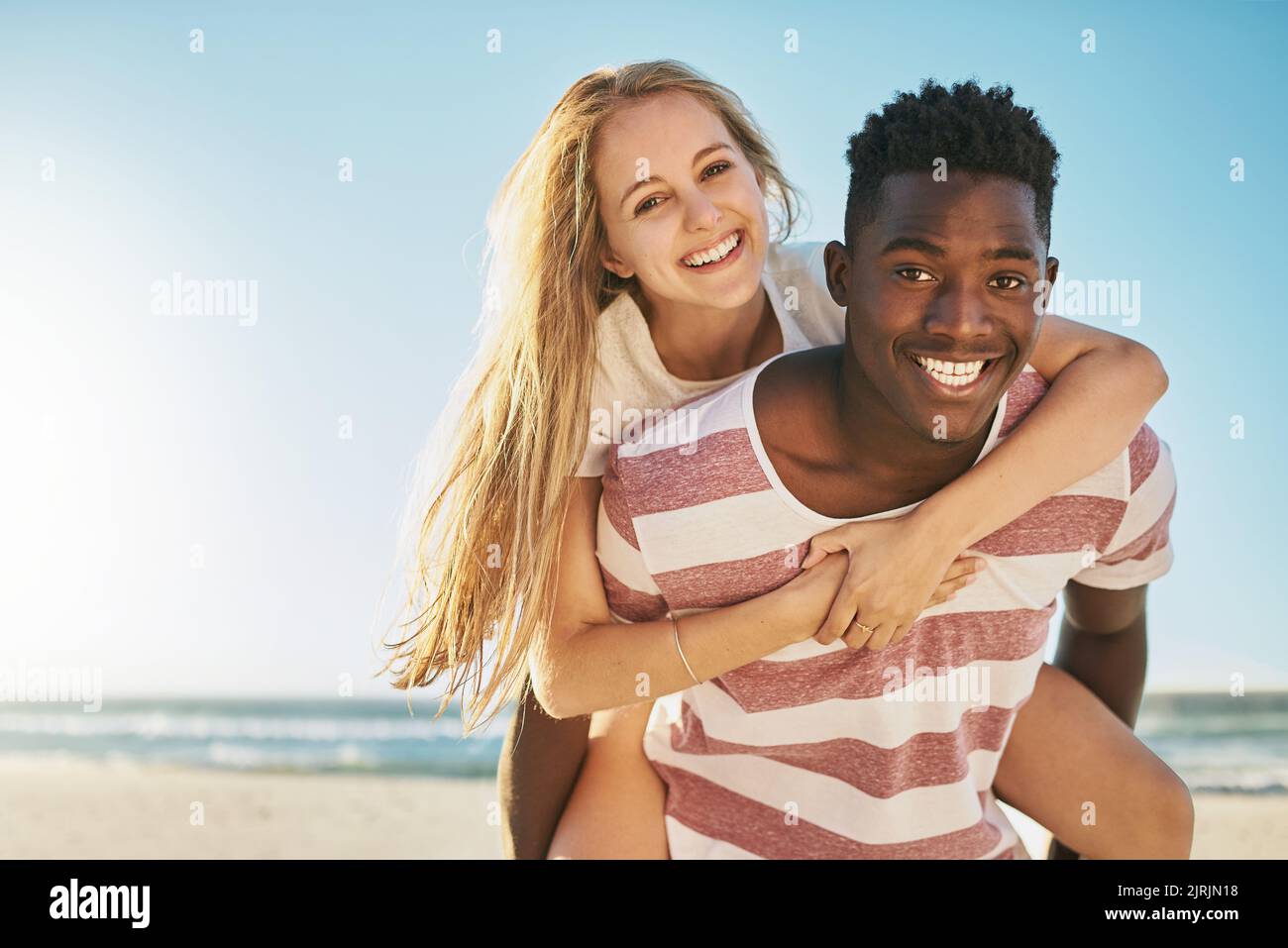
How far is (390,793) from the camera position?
1227cm

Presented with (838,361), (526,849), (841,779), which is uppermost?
(838,361)

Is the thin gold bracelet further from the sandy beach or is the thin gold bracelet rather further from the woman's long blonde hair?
the sandy beach

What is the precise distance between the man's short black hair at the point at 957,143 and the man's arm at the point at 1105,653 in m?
Result: 1.22

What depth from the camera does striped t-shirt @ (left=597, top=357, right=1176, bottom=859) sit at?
2.68m

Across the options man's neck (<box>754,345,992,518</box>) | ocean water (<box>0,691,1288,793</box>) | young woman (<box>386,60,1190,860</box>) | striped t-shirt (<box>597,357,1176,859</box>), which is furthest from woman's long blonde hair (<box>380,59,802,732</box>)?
ocean water (<box>0,691,1288,793</box>)

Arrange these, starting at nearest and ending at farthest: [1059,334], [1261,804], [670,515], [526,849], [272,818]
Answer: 1. [670,515]
2. [1059,334]
3. [526,849]
4. [272,818]
5. [1261,804]

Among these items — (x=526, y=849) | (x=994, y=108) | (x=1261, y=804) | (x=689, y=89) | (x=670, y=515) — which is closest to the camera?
(x=994, y=108)

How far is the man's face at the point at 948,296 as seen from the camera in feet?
7.85

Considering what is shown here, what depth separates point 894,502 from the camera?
2.76 meters

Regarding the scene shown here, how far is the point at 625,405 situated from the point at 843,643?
3.51ft

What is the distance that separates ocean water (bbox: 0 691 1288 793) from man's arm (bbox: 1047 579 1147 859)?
9.93 meters

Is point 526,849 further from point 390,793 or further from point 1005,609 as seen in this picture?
point 390,793
